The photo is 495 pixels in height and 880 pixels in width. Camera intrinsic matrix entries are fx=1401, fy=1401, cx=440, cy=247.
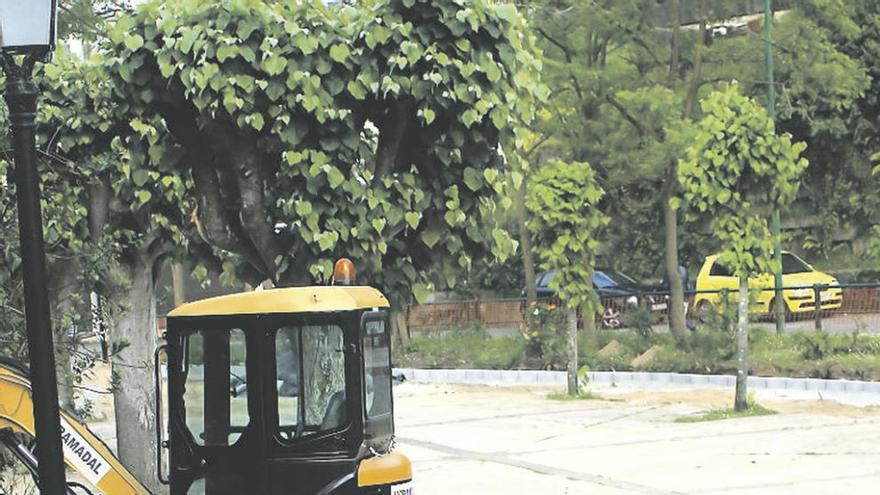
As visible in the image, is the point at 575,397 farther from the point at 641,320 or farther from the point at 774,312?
the point at 774,312

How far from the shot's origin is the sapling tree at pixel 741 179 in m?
19.7

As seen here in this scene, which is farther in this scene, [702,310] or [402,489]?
[702,310]

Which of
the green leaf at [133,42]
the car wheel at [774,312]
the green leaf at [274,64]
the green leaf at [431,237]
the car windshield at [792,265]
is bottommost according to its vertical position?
the car wheel at [774,312]

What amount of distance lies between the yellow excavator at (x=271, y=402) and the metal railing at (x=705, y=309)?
14.9m

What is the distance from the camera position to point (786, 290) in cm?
2620

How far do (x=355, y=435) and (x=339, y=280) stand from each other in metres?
1.08

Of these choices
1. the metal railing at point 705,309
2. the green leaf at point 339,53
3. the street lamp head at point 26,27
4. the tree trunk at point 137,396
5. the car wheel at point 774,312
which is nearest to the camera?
the street lamp head at point 26,27

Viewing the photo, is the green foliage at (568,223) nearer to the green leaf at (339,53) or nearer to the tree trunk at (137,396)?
the tree trunk at (137,396)

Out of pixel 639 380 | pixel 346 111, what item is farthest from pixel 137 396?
pixel 639 380

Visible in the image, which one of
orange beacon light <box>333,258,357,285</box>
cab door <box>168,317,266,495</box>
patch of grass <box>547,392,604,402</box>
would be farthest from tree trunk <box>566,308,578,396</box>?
cab door <box>168,317,266,495</box>

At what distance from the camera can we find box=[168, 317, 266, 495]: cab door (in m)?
8.58

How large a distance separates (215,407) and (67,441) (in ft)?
3.07

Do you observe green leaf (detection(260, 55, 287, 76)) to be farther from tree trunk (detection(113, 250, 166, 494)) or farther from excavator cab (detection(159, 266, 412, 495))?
tree trunk (detection(113, 250, 166, 494))

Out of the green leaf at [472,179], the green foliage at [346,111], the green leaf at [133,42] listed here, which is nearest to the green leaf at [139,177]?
the green foliage at [346,111]
